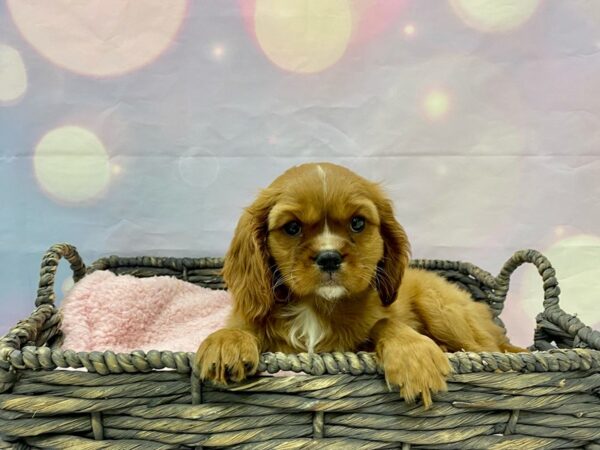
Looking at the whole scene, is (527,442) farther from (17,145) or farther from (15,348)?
(17,145)

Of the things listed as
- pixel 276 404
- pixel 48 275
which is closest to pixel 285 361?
pixel 276 404

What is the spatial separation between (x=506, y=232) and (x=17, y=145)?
247 cm

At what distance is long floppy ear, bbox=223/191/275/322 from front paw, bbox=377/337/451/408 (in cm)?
43

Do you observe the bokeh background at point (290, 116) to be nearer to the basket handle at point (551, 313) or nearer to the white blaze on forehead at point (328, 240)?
the basket handle at point (551, 313)

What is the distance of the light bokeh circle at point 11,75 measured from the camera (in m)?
2.41

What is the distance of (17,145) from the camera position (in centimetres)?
246

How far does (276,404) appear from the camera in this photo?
3.83 ft

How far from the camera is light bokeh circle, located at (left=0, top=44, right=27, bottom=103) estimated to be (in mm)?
2410

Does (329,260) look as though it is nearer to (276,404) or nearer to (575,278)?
(276,404)

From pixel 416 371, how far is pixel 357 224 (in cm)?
52

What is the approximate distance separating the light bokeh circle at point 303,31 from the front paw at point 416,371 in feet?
5.37

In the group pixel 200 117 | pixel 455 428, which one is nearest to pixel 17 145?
pixel 200 117

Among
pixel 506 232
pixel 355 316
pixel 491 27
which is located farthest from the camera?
pixel 506 232

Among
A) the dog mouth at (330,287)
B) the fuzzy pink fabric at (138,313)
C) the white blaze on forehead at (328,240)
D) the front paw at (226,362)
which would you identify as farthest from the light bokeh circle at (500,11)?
the front paw at (226,362)
